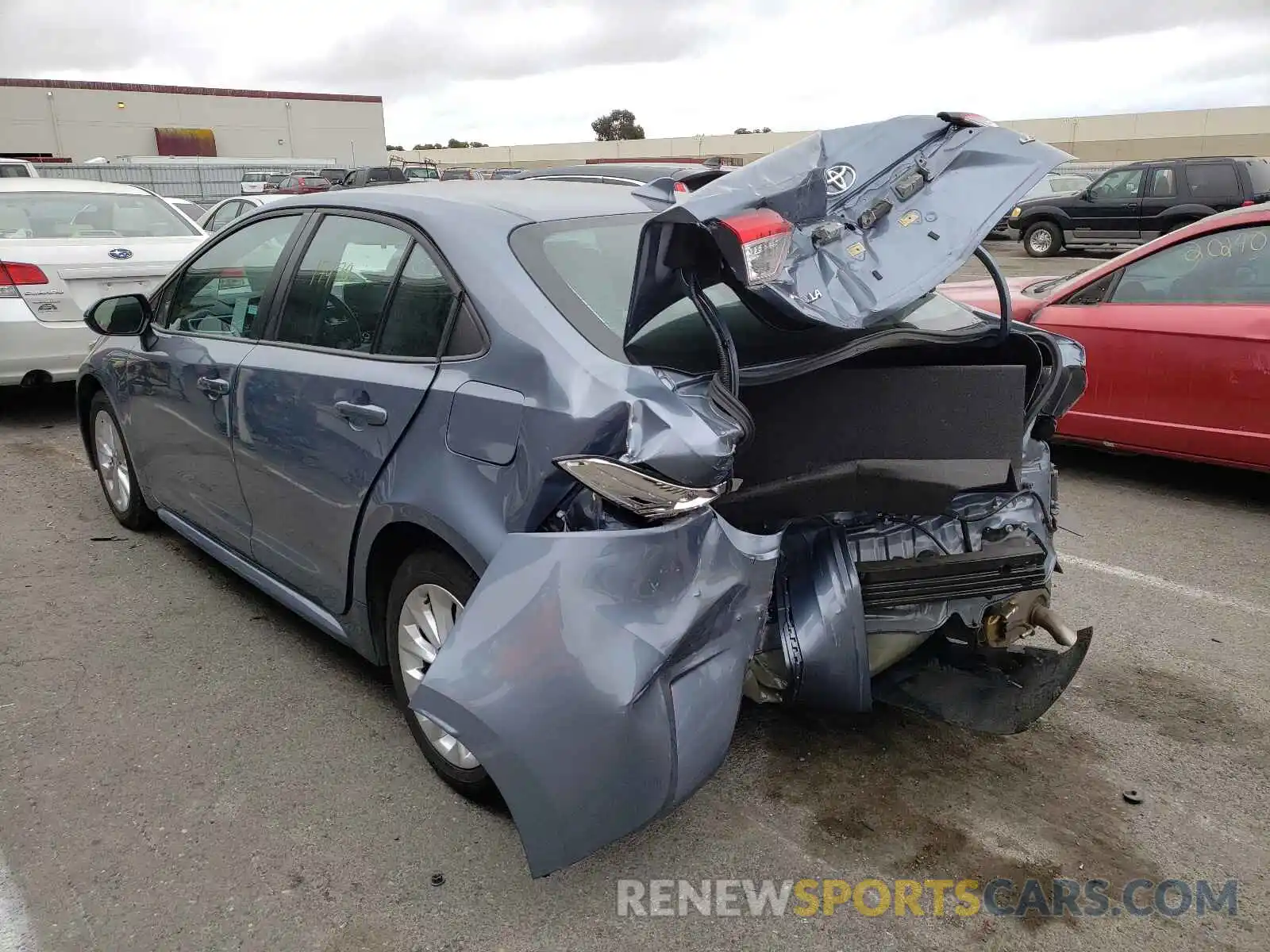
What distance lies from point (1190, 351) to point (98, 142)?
52.3m

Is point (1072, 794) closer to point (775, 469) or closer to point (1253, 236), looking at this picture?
point (775, 469)

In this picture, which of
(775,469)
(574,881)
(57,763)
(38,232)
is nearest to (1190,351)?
(775,469)

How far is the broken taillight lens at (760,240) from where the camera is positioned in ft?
7.30

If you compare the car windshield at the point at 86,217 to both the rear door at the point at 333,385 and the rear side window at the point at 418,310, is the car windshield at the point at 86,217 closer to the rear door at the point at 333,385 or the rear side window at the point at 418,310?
the rear door at the point at 333,385

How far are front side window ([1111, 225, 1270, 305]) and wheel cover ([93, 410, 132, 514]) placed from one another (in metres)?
5.38

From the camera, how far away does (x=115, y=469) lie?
16.3 ft

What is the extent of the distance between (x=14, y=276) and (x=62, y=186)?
1594 millimetres

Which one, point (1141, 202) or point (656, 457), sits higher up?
point (1141, 202)

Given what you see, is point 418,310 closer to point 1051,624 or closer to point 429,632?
point 429,632

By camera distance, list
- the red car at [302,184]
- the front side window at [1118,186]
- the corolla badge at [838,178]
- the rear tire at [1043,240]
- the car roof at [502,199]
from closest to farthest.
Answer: the corolla badge at [838,178], the car roof at [502,199], the front side window at [1118,186], the rear tire at [1043,240], the red car at [302,184]

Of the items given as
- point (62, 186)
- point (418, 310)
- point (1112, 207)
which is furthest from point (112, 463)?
point (1112, 207)

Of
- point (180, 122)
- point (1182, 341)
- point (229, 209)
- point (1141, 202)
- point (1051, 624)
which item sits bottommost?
point (1051, 624)

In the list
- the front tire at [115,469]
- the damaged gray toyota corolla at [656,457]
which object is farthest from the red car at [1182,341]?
the front tire at [115,469]

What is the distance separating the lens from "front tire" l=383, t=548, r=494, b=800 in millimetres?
2697
